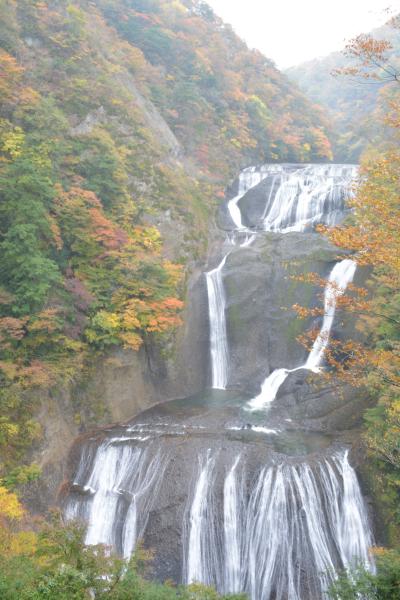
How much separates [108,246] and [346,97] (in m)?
46.6

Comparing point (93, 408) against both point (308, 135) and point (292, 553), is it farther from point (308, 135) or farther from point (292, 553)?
point (308, 135)

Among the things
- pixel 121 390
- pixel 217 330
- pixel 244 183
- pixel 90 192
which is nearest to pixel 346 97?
pixel 244 183

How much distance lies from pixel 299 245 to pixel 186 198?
19.5ft

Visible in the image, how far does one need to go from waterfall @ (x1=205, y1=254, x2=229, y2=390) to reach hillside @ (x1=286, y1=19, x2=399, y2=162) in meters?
15.8

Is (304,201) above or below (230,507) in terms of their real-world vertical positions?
above

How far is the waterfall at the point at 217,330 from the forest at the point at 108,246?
1234 millimetres

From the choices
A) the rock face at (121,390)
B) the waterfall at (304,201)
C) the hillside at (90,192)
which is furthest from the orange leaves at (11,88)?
the waterfall at (304,201)

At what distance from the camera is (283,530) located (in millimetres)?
9742

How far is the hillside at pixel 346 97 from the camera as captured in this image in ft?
111

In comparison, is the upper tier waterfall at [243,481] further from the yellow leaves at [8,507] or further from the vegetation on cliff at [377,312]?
the yellow leaves at [8,507]

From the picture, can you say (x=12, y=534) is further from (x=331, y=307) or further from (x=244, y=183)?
(x=244, y=183)

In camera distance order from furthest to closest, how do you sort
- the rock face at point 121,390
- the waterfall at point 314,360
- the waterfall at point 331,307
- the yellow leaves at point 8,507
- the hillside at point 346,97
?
the hillside at point 346,97 → the waterfall at point 331,307 → the waterfall at point 314,360 → the rock face at point 121,390 → the yellow leaves at point 8,507

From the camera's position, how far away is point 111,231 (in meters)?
14.3

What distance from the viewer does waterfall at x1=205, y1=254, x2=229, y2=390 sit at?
17.7m
